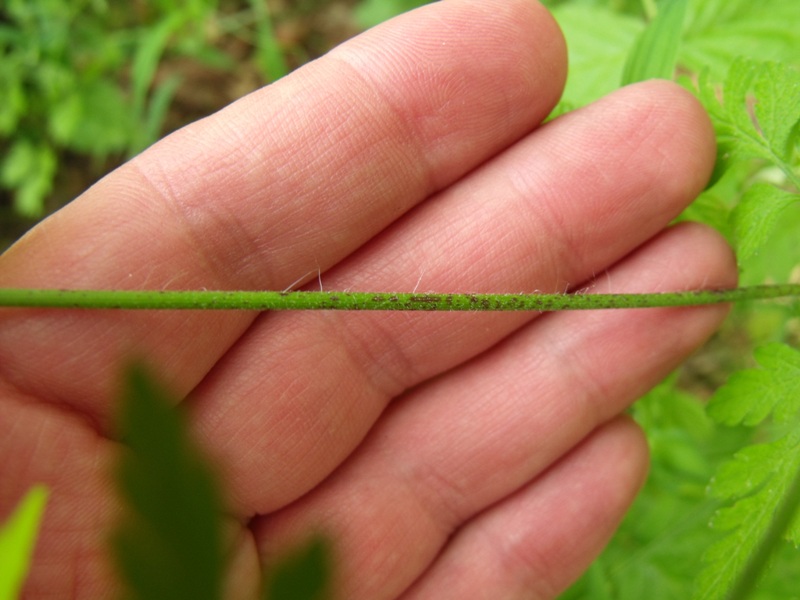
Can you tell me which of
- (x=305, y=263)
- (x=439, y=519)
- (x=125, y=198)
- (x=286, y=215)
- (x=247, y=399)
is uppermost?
(x=125, y=198)

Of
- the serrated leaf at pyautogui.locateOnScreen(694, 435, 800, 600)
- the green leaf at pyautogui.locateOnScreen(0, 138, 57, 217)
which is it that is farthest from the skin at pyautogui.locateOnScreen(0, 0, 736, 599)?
the green leaf at pyautogui.locateOnScreen(0, 138, 57, 217)

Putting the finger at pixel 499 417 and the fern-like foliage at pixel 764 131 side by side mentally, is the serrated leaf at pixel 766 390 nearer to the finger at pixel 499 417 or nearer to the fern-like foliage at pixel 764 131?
the fern-like foliage at pixel 764 131

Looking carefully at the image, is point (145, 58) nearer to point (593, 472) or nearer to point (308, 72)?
point (308, 72)

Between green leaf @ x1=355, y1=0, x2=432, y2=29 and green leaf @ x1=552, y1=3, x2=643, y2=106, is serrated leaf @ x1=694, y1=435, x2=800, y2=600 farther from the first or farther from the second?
green leaf @ x1=355, y1=0, x2=432, y2=29

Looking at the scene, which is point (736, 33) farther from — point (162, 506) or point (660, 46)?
point (162, 506)

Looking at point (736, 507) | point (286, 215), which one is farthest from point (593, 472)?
point (286, 215)

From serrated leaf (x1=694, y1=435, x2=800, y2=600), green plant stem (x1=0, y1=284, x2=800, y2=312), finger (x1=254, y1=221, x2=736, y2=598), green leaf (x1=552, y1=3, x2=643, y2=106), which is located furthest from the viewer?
green leaf (x1=552, y1=3, x2=643, y2=106)

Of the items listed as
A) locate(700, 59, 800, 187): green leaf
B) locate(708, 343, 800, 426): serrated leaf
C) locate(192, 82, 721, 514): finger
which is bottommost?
locate(708, 343, 800, 426): serrated leaf
